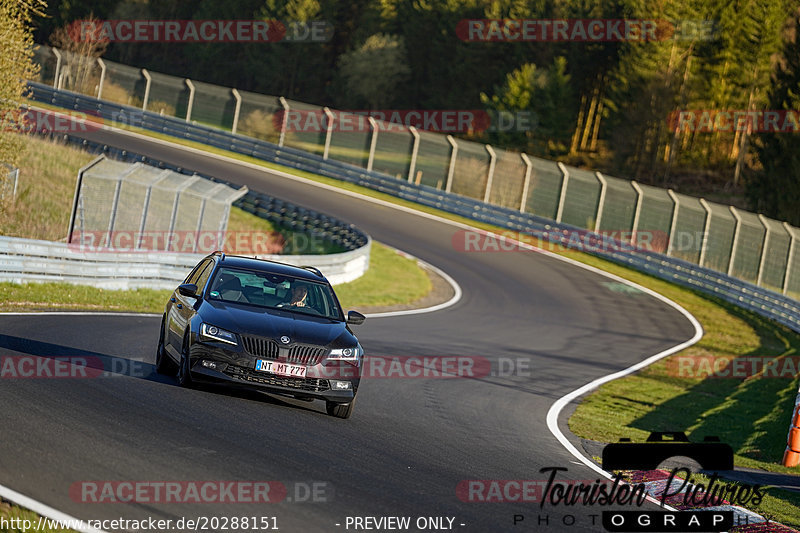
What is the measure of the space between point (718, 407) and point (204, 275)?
9.86 metres

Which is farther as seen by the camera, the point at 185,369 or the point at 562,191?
the point at 562,191

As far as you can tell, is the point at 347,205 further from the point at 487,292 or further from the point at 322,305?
the point at 322,305

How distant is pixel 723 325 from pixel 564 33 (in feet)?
214

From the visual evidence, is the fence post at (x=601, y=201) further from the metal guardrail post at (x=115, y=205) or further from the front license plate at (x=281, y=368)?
the front license plate at (x=281, y=368)

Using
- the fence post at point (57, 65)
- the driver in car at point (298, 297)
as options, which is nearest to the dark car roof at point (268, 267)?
the driver in car at point (298, 297)

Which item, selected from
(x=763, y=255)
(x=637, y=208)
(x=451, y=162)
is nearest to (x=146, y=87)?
(x=451, y=162)

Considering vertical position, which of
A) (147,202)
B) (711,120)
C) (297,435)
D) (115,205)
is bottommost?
(115,205)

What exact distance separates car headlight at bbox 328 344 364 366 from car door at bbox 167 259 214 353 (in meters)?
1.62

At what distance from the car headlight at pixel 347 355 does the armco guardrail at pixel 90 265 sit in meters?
8.87

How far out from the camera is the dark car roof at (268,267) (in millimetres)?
11844

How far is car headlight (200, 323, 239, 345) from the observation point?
1017cm

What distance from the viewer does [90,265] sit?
18953 mm

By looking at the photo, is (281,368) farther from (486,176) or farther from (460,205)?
(486,176)

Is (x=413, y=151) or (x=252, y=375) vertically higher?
(x=413, y=151)
